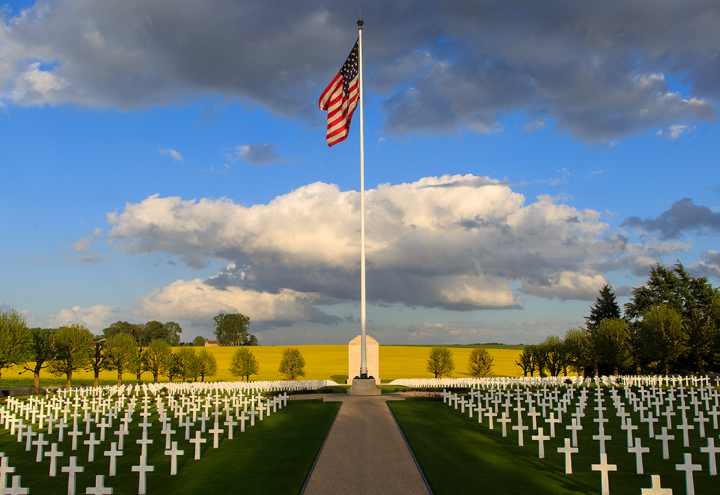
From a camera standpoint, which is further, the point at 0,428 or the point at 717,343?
the point at 717,343

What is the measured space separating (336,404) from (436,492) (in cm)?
1584

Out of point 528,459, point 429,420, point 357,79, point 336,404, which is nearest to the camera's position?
point 528,459

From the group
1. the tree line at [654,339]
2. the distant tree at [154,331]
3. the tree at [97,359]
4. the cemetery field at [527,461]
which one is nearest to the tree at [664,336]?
the tree line at [654,339]

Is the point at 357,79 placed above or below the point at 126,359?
above

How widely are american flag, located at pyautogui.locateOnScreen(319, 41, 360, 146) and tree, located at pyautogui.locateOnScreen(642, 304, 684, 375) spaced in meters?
38.7

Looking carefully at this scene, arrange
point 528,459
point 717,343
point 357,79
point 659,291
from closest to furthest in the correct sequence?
point 528,459
point 357,79
point 717,343
point 659,291

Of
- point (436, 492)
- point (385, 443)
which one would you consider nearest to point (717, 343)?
point (385, 443)

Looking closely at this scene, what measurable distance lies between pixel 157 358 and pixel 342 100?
134ft

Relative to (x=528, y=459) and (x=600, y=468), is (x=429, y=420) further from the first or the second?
(x=600, y=468)

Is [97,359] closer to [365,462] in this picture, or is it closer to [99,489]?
[365,462]

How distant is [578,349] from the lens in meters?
52.9

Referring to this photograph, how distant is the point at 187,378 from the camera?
58.0 metres

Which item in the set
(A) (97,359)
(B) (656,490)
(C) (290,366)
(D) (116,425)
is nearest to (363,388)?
(D) (116,425)

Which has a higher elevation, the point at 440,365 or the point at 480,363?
the point at 480,363
